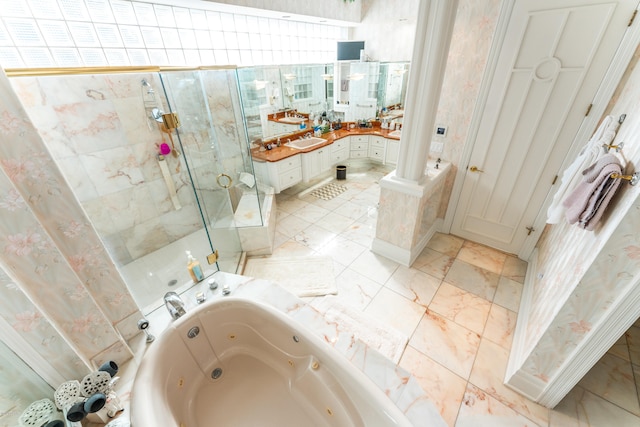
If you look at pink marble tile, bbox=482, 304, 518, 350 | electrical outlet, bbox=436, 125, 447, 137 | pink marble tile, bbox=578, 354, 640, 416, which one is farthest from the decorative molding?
electrical outlet, bbox=436, 125, 447, 137

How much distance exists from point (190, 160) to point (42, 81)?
1.29 meters

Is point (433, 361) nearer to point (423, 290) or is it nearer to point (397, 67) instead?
point (423, 290)

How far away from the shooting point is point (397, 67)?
16.9 ft

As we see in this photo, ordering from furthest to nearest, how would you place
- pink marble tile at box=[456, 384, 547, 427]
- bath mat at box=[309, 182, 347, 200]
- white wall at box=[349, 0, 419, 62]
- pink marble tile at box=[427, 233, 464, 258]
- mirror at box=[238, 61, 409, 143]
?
1. white wall at box=[349, 0, 419, 62]
2. bath mat at box=[309, 182, 347, 200]
3. mirror at box=[238, 61, 409, 143]
4. pink marble tile at box=[427, 233, 464, 258]
5. pink marble tile at box=[456, 384, 547, 427]

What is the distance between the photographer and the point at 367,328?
2271 millimetres

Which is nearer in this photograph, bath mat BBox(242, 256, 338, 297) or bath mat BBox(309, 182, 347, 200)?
bath mat BBox(242, 256, 338, 297)

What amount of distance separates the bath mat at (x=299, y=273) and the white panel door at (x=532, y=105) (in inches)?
79.1

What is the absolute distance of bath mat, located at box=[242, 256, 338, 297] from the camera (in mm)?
2711

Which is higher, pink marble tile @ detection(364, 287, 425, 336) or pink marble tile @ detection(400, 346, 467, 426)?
pink marble tile @ detection(364, 287, 425, 336)

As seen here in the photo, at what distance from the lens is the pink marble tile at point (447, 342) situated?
2.02 meters

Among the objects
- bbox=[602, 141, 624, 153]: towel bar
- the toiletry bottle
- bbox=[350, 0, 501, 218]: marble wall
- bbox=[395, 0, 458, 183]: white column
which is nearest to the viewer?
bbox=[602, 141, 624, 153]: towel bar

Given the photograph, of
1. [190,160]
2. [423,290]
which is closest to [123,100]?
[190,160]

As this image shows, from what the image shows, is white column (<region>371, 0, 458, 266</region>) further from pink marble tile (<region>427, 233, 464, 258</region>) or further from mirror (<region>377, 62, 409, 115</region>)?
mirror (<region>377, 62, 409, 115</region>)

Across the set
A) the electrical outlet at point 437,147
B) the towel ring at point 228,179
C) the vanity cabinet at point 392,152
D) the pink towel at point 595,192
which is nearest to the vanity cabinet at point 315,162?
the vanity cabinet at point 392,152
